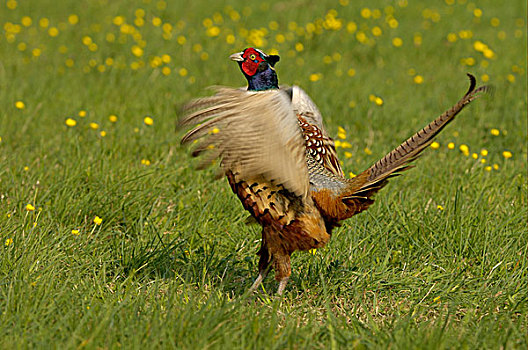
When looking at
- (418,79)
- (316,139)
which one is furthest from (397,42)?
(316,139)

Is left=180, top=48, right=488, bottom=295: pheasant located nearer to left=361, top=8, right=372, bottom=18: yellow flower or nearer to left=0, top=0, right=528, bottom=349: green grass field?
left=0, top=0, right=528, bottom=349: green grass field

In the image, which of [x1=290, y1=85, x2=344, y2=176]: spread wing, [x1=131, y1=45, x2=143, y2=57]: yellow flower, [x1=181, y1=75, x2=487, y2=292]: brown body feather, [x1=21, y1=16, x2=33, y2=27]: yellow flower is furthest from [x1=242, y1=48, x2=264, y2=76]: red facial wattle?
[x1=21, y1=16, x2=33, y2=27]: yellow flower

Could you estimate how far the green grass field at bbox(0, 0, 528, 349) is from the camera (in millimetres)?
2939

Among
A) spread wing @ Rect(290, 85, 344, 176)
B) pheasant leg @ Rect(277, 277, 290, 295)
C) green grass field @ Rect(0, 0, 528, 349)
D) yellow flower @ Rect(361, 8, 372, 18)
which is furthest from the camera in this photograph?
yellow flower @ Rect(361, 8, 372, 18)

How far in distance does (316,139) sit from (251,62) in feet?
2.25

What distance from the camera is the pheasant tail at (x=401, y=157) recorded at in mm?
3033

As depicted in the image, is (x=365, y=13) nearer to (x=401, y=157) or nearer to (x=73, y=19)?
(x=73, y=19)

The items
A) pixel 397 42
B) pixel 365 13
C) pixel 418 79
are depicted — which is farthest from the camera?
pixel 365 13

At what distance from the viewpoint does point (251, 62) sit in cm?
319

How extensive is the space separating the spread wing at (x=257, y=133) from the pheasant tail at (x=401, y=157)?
37cm

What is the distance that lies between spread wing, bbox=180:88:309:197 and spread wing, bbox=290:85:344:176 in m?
0.61

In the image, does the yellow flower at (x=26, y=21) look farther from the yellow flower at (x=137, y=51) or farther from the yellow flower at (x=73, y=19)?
the yellow flower at (x=137, y=51)

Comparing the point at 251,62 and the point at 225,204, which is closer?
the point at 251,62

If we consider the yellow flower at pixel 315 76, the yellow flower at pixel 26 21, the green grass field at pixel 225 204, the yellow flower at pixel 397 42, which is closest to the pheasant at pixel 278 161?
the green grass field at pixel 225 204
